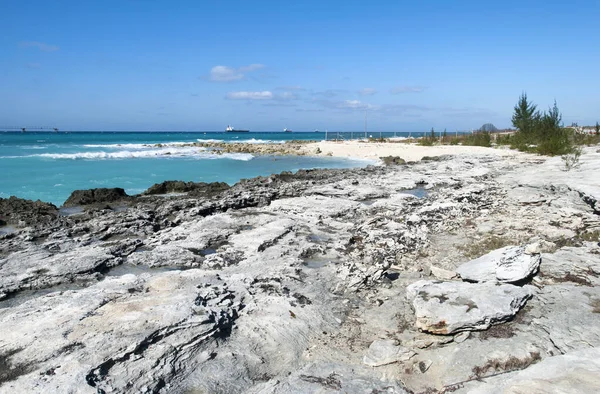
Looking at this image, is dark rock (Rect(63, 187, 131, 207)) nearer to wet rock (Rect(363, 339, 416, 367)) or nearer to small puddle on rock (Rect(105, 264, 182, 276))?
small puddle on rock (Rect(105, 264, 182, 276))

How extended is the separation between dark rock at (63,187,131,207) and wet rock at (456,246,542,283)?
11.2 metres

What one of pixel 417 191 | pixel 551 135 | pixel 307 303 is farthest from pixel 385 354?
pixel 551 135

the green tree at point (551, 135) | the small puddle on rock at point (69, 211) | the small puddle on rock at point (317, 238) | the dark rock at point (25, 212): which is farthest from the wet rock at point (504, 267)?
the green tree at point (551, 135)

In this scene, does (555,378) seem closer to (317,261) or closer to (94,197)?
(317,261)

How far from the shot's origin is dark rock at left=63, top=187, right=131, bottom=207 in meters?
12.5

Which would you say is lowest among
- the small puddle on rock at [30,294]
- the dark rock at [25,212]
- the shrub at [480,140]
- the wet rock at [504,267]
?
the small puddle on rock at [30,294]

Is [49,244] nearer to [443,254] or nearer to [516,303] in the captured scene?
[443,254]

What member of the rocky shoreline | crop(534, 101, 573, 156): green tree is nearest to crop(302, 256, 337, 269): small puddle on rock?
the rocky shoreline

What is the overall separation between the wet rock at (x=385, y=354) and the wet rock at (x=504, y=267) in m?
1.68

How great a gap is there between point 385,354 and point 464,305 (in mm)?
1027

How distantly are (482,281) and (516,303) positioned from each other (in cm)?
67

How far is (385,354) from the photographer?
12.5 ft

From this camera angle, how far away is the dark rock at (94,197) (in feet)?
41.0

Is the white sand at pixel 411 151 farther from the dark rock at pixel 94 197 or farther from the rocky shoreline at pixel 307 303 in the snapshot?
the rocky shoreline at pixel 307 303
